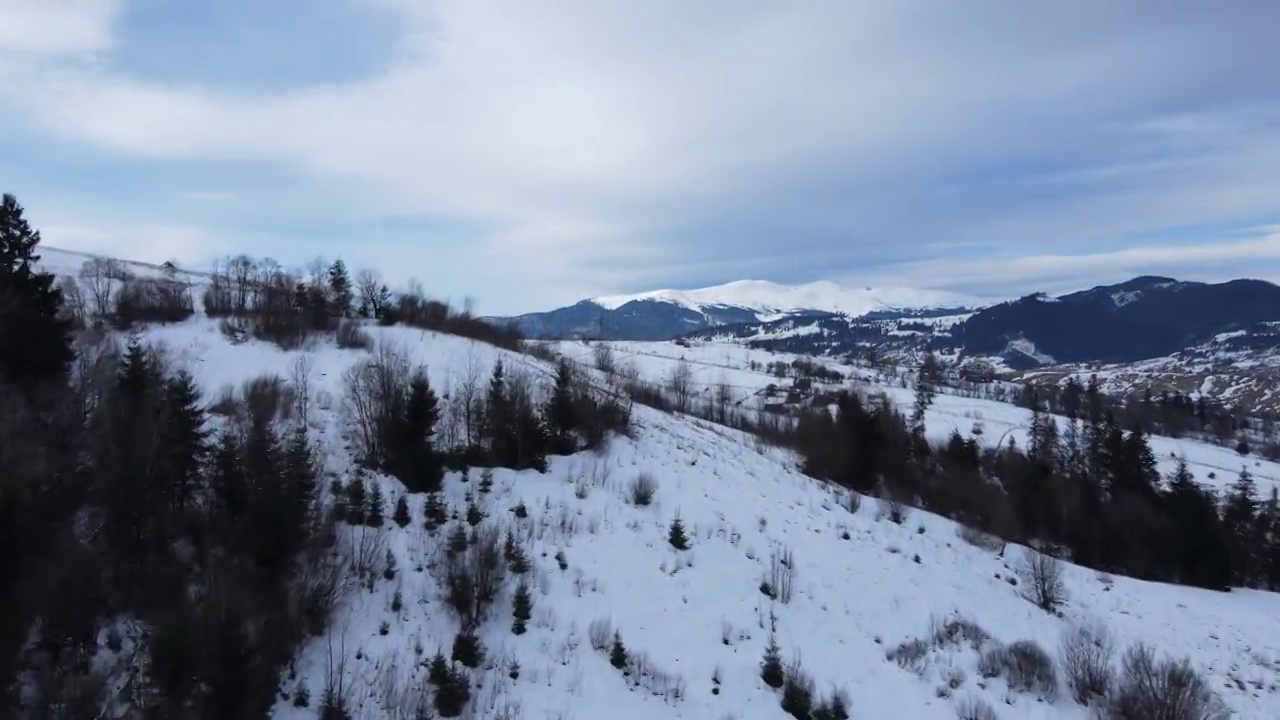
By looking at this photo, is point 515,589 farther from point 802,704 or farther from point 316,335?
point 316,335

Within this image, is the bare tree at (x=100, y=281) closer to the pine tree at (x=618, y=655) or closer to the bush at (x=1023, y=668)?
the pine tree at (x=618, y=655)

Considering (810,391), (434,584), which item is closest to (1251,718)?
(434,584)

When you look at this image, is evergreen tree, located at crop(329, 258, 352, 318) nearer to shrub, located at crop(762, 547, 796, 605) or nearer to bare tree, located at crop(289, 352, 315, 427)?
bare tree, located at crop(289, 352, 315, 427)

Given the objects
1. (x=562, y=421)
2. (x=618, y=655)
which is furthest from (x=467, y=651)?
(x=562, y=421)

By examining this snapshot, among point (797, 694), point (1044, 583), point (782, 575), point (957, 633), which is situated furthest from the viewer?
point (1044, 583)

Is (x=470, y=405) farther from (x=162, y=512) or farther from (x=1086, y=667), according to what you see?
(x=1086, y=667)

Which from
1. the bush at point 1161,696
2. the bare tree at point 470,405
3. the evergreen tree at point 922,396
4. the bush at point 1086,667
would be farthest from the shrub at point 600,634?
the evergreen tree at point 922,396
